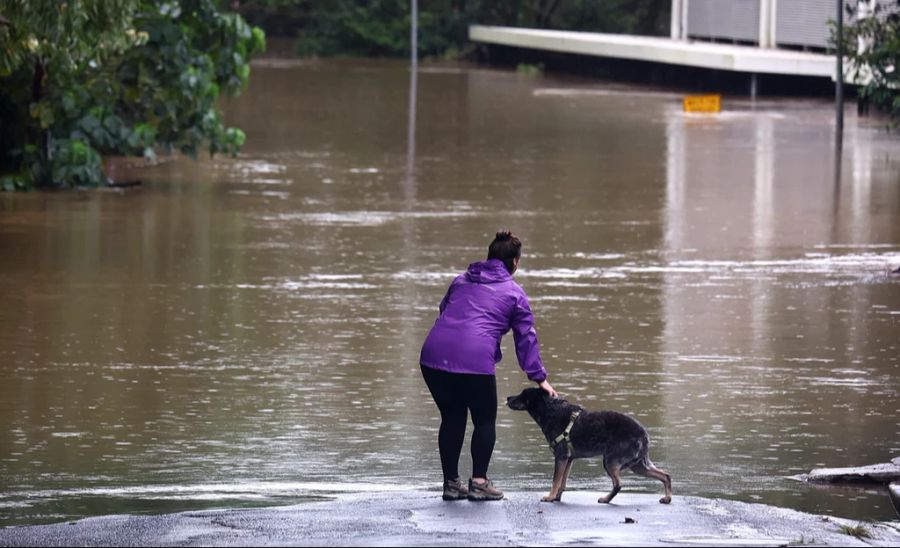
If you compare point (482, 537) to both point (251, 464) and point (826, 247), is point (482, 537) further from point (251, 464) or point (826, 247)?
point (826, 247)

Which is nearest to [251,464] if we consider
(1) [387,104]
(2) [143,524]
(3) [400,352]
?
(2) [143,524]

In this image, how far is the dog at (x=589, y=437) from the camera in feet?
27.4

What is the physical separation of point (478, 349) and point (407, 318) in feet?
22.9

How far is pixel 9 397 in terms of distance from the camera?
39.3 feet

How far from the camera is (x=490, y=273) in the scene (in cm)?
855

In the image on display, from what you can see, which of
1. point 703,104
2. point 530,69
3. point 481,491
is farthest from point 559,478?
point 530,69

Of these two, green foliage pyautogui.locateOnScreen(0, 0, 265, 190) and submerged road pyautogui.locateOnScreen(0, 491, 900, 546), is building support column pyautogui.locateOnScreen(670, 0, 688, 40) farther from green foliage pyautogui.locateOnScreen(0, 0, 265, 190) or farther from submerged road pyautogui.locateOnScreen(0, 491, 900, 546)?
submerged road pyautogui.locateOnScreen(0, 491, 900, 546)

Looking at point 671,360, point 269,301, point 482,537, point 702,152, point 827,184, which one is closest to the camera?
point 482,537

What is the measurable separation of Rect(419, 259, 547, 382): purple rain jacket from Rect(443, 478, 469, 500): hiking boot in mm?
558

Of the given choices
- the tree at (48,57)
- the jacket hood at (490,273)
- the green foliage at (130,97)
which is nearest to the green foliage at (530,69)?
the green foliage at (130,97)

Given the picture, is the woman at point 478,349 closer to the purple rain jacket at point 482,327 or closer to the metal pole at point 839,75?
the purple rain jacket at point 482,327

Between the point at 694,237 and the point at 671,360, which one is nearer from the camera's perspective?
the point at 671,360

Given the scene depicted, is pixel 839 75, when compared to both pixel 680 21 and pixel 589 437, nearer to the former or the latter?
pixel 589 437

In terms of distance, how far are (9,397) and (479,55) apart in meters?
63.3
